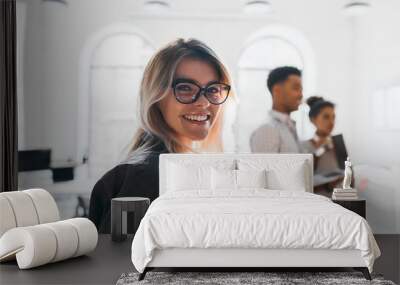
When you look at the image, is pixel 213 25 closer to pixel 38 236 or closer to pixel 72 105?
pixel 72 105

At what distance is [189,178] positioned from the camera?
6531 mm

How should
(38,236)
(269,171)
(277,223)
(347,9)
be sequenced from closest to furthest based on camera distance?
1. (277,223)
2. (38,236)
3. (269,171)
4. (347,9)

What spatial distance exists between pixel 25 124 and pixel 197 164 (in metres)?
2.13

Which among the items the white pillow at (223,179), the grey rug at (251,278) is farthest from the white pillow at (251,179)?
the grey rug at (251,278)

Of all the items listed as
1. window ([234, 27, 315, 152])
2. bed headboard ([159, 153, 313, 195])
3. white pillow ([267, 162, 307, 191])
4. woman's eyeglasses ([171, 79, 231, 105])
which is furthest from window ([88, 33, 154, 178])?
white pillow ([267, 162, 307, 191])

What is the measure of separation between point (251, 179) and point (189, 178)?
2.20 ft

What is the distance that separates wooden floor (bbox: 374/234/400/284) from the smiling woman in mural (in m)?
2.14

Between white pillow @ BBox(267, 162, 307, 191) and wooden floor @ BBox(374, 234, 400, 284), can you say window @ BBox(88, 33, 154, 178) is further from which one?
wooden floor @ BBox(374, 234, 400, 284)

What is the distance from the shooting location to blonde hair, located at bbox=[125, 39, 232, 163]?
718 cm

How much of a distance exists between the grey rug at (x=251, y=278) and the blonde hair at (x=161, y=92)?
240 cm

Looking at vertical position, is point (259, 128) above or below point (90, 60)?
below

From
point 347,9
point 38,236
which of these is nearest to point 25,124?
point 38,236

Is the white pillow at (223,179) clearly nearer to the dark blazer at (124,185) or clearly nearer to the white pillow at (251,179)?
the white pillow at (251,179)

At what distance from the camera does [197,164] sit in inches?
271
